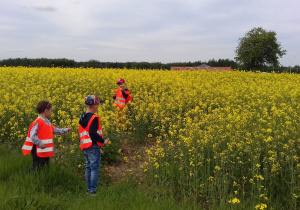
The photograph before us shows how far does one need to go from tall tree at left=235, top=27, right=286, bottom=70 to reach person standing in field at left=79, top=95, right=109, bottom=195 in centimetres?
4443

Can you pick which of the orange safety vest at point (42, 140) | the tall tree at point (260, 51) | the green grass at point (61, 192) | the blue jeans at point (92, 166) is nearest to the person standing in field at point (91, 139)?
the blue jeans at point (92, 166)

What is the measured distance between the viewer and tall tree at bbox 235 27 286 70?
149 feet

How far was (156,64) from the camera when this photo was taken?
41.7m

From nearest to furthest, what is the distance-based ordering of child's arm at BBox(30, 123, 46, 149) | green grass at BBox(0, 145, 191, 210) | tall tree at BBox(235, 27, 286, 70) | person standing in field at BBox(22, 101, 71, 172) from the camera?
green grass at BBox(0, 145, 191, 210) → child's arm at BBox(30, 123, 46, 149) → person standing in field at BBox(22, 101, 71, 172) → tall tree at BBox(235, 27, 286, 70)

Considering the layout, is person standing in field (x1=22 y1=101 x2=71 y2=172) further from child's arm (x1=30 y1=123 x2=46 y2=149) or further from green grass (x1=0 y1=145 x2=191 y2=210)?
green grass (x1=0 y1=145 x2=191 y2=210)

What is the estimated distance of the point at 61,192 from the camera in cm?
434

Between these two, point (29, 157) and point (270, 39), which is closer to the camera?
point (29, 157)

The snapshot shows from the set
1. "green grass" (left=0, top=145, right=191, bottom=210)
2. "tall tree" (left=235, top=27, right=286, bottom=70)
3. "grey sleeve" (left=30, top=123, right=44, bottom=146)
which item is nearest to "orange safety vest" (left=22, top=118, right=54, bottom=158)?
"grey sleeve" (left=30, top=123, right=44, bottom=146)

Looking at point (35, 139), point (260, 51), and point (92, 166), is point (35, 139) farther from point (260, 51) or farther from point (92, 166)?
point (260, 51)

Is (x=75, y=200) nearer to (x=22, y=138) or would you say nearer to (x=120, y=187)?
(x=120, y=187)

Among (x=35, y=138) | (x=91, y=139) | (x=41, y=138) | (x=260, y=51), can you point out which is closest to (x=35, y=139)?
(x=35, y=138)

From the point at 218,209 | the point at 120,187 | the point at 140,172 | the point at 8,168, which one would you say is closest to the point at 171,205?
the point at 218,209

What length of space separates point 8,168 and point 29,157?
0.53 m

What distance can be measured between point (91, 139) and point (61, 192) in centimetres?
89
